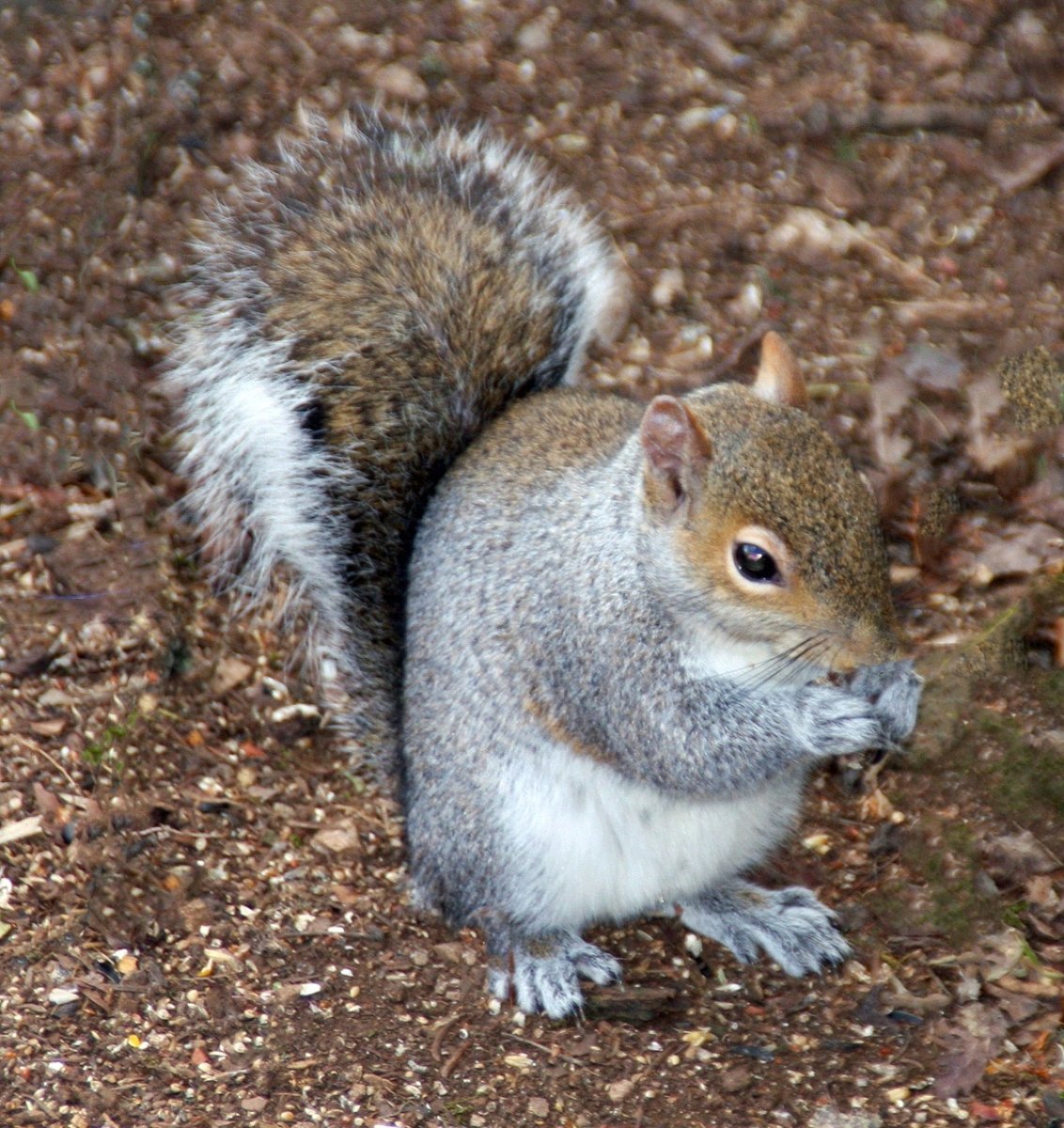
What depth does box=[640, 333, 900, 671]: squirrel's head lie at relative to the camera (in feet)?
8.04

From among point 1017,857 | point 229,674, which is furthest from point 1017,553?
point 229,674

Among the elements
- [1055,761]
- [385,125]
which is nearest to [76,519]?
[385,125]

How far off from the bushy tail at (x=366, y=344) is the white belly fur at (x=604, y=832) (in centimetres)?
49

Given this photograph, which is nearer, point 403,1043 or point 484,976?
point 403,1043

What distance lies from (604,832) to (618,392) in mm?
1428

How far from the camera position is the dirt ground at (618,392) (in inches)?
108

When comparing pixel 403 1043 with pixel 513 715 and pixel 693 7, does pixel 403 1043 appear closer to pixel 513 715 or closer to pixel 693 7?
pixel 513 715

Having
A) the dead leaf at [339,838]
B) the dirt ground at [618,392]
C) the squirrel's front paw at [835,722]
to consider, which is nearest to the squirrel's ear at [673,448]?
the squirrel's front paw at [835,722]

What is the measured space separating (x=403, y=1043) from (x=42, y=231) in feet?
8.00

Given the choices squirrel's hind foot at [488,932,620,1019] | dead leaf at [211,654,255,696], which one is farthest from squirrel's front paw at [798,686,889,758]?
dead leaf at [211,654,255,696]

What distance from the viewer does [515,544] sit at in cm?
297

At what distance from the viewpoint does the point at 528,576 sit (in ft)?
9.66

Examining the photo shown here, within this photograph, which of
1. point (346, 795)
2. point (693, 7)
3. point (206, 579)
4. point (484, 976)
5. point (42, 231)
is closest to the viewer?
point (484, 976)

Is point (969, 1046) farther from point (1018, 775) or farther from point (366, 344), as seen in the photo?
point (366, 344)
